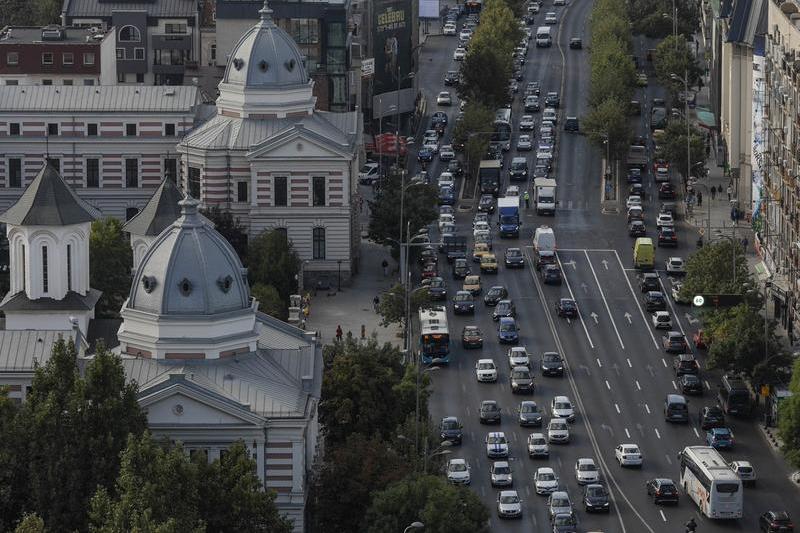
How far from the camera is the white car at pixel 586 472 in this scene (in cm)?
17762

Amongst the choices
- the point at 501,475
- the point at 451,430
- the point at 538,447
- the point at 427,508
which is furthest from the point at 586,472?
the point at 427,508

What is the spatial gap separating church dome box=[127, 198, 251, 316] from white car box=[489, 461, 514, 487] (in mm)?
22436

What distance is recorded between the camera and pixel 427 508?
153250mm

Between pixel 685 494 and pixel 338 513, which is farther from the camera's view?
pixel 685 494

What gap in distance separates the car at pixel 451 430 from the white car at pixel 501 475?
5781 mm

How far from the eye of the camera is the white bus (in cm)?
16988

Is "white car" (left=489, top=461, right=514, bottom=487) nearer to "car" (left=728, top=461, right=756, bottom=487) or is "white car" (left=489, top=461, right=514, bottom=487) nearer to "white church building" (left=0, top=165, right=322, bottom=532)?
"white church building" (left=0, top=165, right=322, bottom=532)

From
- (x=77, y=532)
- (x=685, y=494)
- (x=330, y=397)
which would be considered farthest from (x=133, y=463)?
(x=685, y=494)

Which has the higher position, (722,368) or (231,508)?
(722,368)

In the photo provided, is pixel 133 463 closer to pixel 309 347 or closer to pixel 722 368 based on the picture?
pixel 309 347

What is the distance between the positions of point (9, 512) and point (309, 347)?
25674 millimetres

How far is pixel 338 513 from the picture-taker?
163 m

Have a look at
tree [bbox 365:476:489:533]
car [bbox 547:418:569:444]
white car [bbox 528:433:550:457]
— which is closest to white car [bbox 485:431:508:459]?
white car [bbox 528:433:550:457]

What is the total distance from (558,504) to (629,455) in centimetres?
1202
